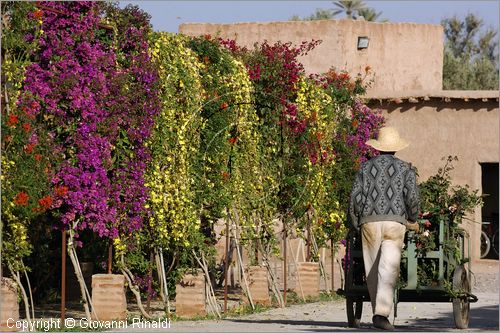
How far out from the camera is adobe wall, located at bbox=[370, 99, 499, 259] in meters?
29.0

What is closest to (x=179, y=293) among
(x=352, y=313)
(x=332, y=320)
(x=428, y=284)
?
(x=332, y=320)

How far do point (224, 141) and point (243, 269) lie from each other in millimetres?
1804

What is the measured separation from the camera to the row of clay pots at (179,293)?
13578mm

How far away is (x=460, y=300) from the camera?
45.6 feet

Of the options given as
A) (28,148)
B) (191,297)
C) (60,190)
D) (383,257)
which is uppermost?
(28,148)

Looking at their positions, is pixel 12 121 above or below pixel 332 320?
above

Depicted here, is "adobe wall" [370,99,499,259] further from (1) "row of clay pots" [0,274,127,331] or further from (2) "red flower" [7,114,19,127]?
(2) "red flower" [7,114,19,127]

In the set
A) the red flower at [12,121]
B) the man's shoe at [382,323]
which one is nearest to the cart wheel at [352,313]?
the man's shoe at [382,323]

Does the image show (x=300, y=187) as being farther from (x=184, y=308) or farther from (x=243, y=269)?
(x=184, y=308)

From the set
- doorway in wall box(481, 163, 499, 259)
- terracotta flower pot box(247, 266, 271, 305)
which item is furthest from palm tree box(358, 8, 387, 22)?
terracotta flower pot box(247, 266, 271, 305)

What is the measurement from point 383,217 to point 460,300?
143 centimetres

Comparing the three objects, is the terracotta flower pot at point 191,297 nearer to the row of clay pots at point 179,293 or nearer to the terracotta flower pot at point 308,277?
the row of clay pots at point 179,293

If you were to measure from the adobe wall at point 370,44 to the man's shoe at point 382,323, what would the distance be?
57.6 feet

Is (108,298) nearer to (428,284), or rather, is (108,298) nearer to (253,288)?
(428,284)
